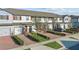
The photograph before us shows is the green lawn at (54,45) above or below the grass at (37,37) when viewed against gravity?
below

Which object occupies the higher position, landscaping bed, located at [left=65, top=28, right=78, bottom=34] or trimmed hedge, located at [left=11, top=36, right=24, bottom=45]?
landscaping bed, located at [left=65, top=28, right=78, bottom=34]

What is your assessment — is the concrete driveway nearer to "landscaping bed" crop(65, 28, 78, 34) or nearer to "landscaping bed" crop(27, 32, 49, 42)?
"landscaping bed" crop(27, 32, 49, 42)

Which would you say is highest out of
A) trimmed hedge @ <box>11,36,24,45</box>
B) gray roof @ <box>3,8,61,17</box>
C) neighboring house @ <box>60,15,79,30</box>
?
gray roof @ <box>3,8,61,17</box>

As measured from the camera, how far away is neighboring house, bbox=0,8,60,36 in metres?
3.63

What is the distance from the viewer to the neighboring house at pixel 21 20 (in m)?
3.63

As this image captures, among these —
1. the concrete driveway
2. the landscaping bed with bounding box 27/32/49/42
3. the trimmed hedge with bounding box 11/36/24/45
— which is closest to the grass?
the landscaping bed with bounding box 27/32/49/42

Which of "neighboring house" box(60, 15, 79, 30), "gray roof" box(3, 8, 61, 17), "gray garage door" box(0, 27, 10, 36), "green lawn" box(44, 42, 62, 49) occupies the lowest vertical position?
"green lawn" box(44, 42, 62, 49)

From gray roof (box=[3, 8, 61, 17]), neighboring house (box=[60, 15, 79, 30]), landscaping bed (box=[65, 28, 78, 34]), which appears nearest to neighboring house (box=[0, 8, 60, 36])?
gray roof (box=[3, 8, 61, 17])

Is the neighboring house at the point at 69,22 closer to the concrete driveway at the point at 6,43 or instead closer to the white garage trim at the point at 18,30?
the white garage trim at the point at 18,30

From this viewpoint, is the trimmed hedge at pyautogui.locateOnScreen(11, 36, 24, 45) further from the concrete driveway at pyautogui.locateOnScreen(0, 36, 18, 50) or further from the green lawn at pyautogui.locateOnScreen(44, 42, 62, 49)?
the green lawn at pyautogui.locateOnScreen(44, 42, 62, 49)

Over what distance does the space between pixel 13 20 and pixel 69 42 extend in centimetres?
92

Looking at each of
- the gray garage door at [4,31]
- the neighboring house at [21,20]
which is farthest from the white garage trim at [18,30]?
the gray garage door at [4,31]
